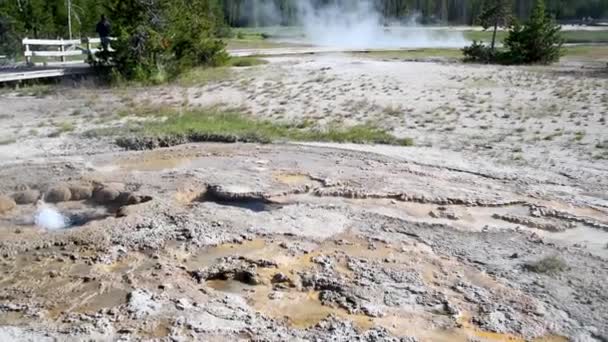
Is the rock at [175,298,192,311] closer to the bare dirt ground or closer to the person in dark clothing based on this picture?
the bare dirt ground

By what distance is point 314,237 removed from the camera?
7246 mm

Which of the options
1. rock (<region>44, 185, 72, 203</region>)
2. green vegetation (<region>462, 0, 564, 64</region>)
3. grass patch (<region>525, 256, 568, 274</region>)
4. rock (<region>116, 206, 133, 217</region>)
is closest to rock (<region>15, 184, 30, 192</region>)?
rock (<region>44, 185, 72, 203</region>)

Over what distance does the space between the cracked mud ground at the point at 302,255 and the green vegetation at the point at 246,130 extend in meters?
2.03

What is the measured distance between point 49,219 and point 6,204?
0.72m

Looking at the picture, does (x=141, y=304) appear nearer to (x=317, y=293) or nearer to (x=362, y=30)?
(x=317, y=293)

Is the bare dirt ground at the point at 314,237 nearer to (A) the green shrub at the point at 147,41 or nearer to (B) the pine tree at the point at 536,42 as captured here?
(A) the green shrub at the point at 147,41

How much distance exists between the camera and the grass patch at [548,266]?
6.45 m

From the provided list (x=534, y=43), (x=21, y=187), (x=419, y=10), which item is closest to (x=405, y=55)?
(x=534, y=43)

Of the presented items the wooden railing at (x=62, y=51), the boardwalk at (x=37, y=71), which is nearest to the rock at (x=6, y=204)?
the boardwalk at (x=37, y=71)

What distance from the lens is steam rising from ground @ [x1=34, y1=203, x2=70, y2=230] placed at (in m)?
7.60

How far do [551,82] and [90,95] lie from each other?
13735mm

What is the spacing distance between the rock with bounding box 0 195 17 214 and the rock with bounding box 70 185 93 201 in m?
0.71

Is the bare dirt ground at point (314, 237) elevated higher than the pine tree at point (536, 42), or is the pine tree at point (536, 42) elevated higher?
the pine tree at point (536, 42)

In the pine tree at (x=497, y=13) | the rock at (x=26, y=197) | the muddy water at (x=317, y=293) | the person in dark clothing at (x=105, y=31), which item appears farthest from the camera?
the pine tree at (x=497, y=13)
